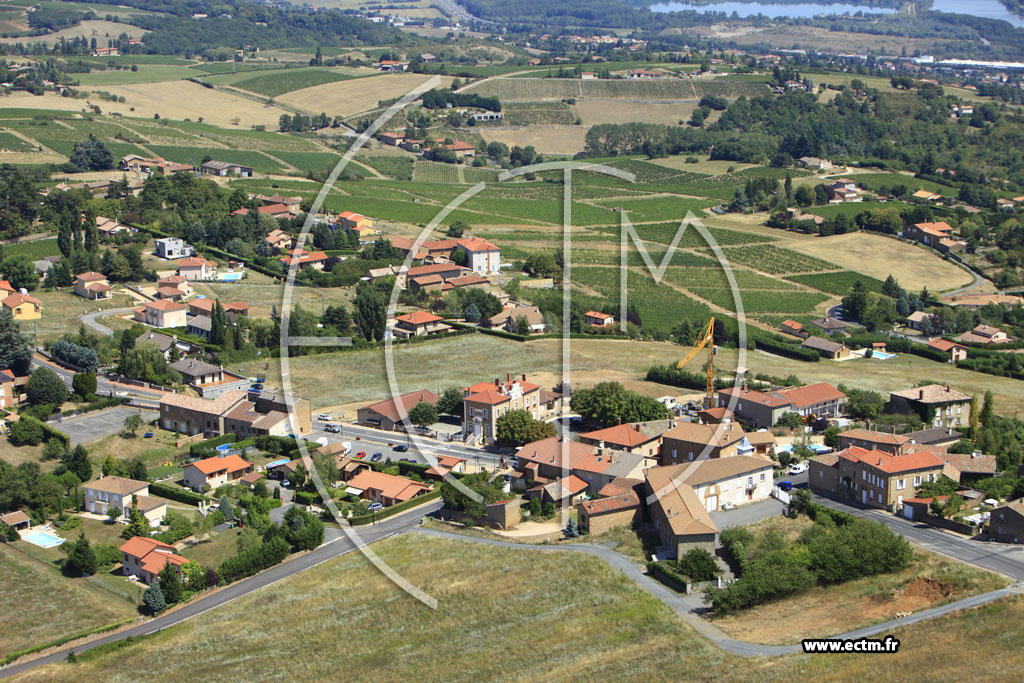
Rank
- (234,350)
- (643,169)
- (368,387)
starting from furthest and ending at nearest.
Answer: (643,169)
(234,350)
(368,387)

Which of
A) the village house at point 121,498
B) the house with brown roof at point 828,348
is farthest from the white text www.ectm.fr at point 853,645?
the house with brown roof at point 828,348

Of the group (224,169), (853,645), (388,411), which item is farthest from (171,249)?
(853,645)

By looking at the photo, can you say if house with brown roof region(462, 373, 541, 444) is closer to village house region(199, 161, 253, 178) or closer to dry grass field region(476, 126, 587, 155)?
village house region(199, 161, 253, 178)

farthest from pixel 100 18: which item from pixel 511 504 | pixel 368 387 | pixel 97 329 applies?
pixel 511 504

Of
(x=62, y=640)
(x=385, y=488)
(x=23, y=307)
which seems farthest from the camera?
(x=23, y=307)

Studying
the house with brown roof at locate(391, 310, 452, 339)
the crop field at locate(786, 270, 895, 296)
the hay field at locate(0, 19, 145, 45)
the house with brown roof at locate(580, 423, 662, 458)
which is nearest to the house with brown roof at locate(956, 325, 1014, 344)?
the crop field at locate(786, 270, 895, 296)

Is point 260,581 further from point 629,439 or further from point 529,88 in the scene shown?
point 529,88

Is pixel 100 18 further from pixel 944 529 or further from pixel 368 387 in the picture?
pixel 944 529
